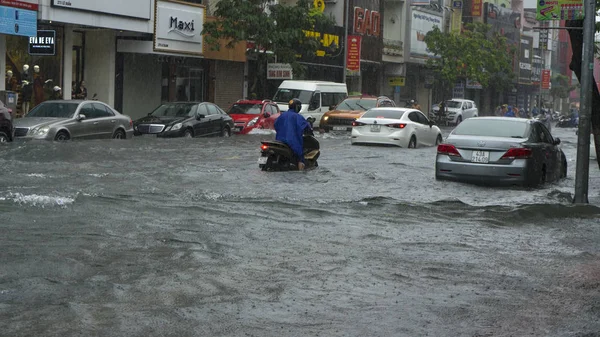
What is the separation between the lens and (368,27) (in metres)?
60.7

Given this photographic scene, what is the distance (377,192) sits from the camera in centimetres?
1752

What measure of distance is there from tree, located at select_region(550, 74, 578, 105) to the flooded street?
334ft

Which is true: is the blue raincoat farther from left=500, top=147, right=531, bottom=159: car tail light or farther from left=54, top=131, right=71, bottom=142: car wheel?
left=54, top=131, right=71, bottom=142: car wheel

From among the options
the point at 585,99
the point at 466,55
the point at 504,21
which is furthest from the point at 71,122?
the point at 504,21

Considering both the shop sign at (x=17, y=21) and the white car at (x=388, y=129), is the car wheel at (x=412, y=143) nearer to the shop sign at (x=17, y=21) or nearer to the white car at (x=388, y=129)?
the white car at (x=388, y=129)

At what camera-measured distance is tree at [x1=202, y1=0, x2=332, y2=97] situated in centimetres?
4069

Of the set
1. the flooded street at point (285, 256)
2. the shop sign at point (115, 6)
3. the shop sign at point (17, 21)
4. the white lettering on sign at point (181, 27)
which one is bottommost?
the flooded street at point (285, 256)

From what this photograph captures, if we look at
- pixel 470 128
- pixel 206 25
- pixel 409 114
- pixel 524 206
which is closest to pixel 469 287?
pixel 524 206

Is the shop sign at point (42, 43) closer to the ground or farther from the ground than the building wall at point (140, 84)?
farther from the ground

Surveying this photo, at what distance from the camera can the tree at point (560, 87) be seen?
118 m

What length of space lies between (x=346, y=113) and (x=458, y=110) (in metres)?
28.5

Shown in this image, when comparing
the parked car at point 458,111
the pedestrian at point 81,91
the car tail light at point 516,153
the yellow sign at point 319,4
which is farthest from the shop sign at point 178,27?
the parked car at point 458,111

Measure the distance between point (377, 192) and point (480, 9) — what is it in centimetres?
6824

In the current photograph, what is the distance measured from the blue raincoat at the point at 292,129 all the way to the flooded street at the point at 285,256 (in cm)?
68
